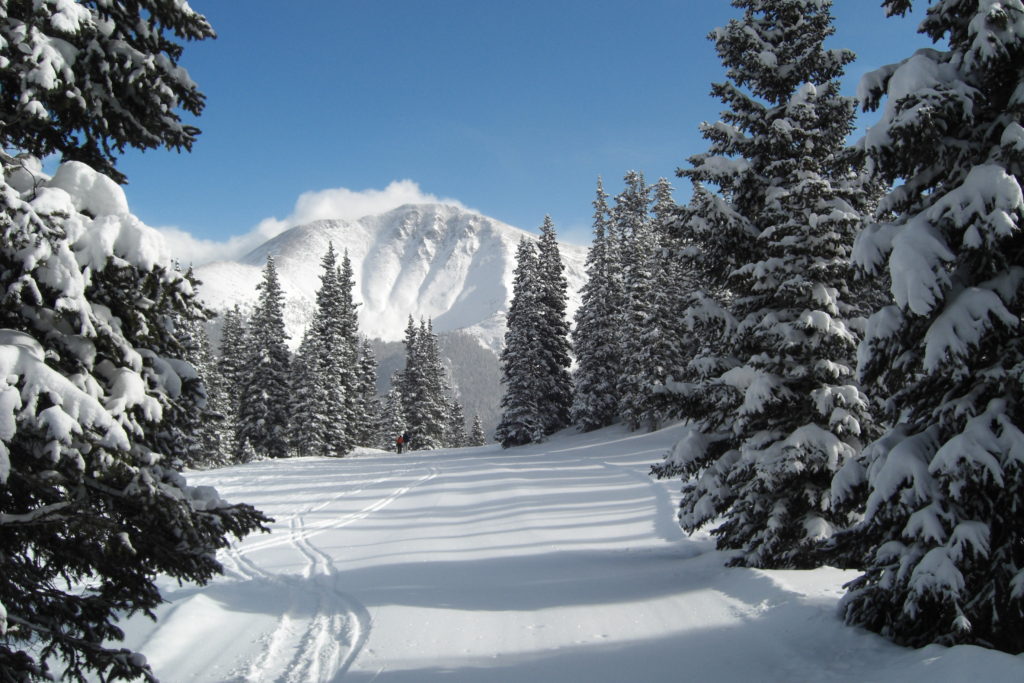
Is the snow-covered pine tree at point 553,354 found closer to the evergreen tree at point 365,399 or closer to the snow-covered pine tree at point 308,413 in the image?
the snow-covered pine tree at point 308,413

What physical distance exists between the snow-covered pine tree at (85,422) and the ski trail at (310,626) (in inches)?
93.9

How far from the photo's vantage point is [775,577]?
8.93m

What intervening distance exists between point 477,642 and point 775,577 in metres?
→ 4.43

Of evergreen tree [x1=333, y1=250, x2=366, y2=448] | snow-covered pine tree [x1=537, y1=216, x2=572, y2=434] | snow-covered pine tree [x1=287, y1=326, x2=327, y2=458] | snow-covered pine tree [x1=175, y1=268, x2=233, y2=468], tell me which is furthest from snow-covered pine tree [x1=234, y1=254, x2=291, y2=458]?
snow-covered pine tree [x1=537, y1=216, x2=572, y2=434]

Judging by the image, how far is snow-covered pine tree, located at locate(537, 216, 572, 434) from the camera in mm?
44656

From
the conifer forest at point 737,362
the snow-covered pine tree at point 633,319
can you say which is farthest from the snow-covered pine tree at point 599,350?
the conifer forest at point 737,362

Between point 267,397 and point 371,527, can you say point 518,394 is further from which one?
point 371,527

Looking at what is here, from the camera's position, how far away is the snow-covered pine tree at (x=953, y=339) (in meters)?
5.30

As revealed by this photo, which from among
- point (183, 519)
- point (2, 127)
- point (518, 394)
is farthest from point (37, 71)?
point (518, 394)

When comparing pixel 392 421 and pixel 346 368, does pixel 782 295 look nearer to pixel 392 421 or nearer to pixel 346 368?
pixel 346 368

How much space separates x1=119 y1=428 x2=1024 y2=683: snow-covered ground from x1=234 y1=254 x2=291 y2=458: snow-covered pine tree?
3526 cm

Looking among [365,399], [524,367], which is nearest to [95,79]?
[524,367]

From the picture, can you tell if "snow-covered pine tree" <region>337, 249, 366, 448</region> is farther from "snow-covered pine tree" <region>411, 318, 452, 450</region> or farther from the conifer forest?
the conifer forest

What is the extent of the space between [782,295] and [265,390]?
45.4 metres
